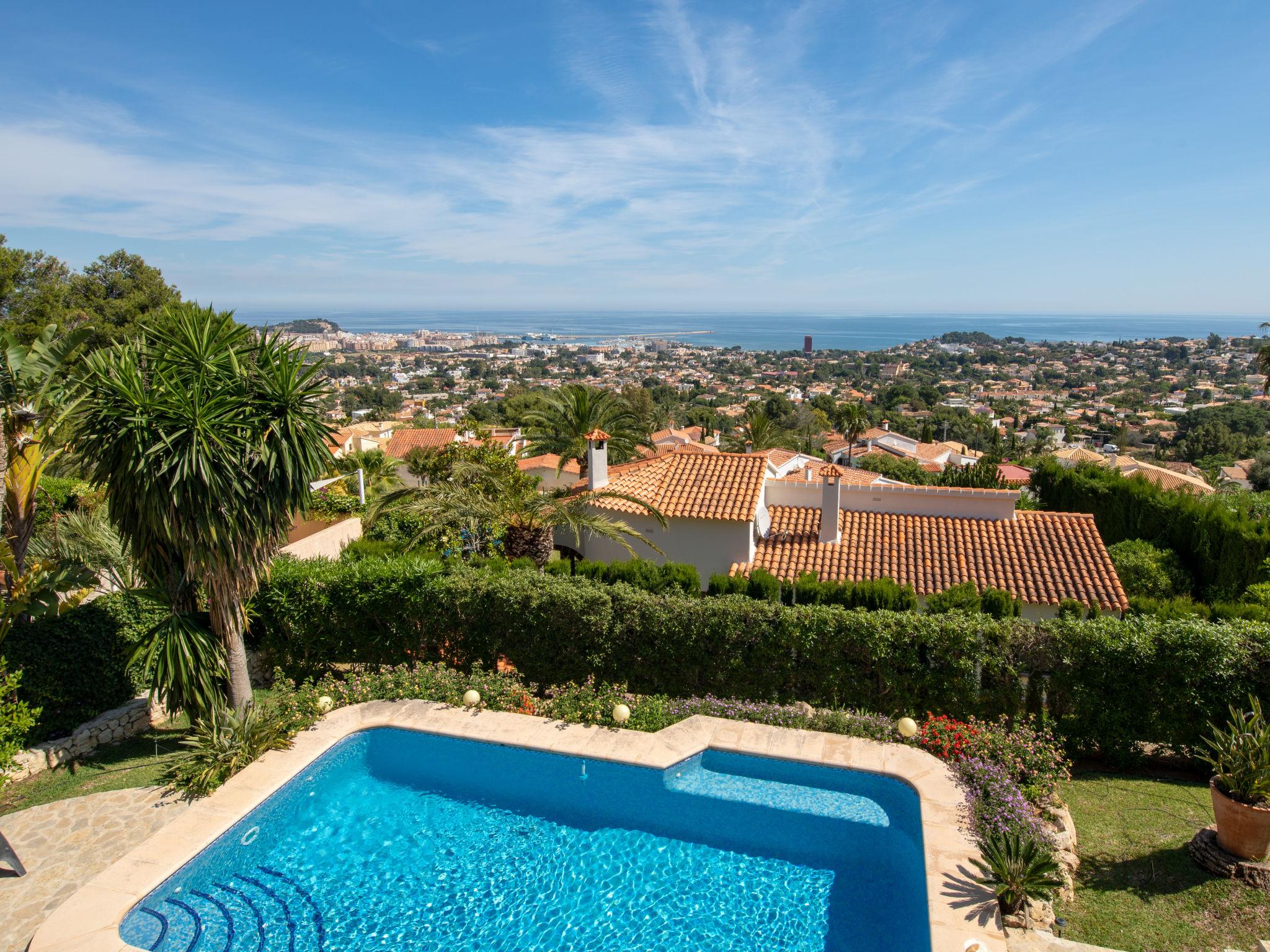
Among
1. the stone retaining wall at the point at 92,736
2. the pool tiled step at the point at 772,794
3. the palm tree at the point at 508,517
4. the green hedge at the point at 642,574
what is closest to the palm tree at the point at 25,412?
the stone retaining wall at the point at 92,736

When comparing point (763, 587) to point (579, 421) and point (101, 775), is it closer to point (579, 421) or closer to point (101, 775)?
Result: point (101, 775)

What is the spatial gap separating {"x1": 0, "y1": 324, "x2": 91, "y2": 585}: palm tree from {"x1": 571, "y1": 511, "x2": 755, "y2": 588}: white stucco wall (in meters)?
8.67

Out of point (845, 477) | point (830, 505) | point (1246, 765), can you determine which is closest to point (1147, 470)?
point (845, 477)

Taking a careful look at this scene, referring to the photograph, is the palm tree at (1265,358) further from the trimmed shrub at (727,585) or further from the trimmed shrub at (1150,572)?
the trimmed shrub at (727,585)

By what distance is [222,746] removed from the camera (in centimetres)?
765

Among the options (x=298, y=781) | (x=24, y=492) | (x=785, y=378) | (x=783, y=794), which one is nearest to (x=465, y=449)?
(x=24, y=492)

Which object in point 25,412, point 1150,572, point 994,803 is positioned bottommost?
point 1150,572

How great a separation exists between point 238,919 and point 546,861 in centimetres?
270

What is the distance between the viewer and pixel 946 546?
1371cm

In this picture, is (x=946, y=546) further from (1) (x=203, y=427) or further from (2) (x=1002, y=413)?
(2) (x=1002, y=413)

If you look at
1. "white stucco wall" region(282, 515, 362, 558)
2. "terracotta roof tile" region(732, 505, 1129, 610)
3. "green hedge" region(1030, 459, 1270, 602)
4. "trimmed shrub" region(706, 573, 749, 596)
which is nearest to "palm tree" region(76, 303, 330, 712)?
"trimmed shrub" region(706, 573, 749, 596)

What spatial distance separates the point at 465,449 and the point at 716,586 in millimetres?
9203

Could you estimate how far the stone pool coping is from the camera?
17.7 feet

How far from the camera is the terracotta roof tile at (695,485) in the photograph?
13.7 metres
